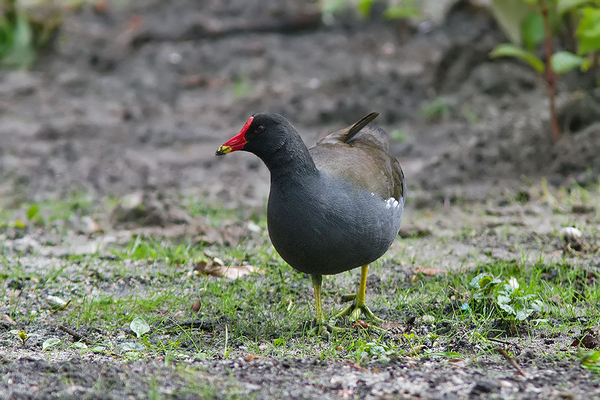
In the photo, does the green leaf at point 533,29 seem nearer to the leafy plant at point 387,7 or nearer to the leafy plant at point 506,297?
the leafy plant at point 387,7

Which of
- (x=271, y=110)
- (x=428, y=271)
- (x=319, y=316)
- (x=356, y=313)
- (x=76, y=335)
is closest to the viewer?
(x=76, y=335)

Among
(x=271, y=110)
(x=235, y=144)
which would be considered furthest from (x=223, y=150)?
(x=271, y=110)

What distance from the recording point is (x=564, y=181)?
5984 mm

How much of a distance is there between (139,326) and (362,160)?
151 centimetres

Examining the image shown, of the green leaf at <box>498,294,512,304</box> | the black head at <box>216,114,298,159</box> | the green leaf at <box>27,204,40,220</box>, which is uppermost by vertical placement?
the black head at <box>216,114,298,159</box>

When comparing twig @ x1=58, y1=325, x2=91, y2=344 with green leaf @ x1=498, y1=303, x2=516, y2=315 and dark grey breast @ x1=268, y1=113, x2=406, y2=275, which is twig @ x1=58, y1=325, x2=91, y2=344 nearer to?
dark grey breast @ x1=268, y1=113, x2=406, y2=275

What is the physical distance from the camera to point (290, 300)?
13.6ft

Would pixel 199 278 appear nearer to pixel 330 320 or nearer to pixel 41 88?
pixel 330 320

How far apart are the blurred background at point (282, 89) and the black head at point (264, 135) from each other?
7.98 ft

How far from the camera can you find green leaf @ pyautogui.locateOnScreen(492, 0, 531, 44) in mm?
6527

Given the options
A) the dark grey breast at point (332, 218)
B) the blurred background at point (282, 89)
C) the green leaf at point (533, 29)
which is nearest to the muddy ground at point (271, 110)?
the blurred background at point (282, 89)

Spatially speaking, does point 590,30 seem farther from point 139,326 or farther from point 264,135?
point 139,326

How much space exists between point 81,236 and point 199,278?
1.45m

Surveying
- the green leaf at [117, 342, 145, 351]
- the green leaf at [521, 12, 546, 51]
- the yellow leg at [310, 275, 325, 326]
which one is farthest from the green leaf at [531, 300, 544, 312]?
the green leaf at [521, 12, 546, 51]
